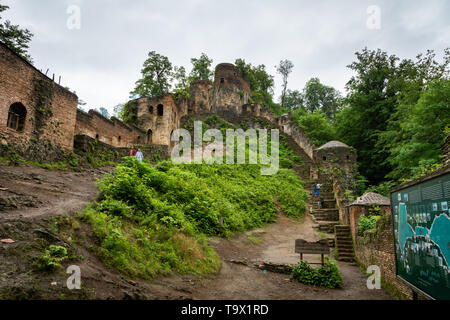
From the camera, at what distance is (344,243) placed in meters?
10.1

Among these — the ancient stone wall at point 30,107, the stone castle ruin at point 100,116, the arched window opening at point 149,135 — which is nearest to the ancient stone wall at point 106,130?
the stone castle ruin at point 100,116

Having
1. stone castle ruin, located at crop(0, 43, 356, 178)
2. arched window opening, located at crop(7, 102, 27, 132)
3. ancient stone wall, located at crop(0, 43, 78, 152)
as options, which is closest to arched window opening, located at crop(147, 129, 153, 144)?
stone castle ruin, located at crop(0, 43, 356, 178)

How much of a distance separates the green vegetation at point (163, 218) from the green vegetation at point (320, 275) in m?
2.24

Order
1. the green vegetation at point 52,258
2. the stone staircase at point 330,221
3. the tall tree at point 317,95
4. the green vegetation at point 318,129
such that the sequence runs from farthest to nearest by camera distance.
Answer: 1. the tall tree at point 317,95
2. the green vegetation at point 318,129
3. the stone staircase at point 330,221
4. the green vegetation at point 52,258

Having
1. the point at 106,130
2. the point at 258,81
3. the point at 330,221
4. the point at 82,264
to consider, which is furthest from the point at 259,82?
the point at 82,264

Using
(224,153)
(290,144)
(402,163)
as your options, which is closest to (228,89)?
(290,144)

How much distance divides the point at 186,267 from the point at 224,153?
15924 mm

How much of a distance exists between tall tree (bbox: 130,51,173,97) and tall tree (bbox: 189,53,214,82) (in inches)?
374

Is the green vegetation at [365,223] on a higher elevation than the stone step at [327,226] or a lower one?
higher

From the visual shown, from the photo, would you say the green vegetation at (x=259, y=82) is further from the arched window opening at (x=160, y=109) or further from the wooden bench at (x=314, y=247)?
the wooden bench at (x=314, y=247)

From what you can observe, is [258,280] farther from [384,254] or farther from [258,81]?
[258,81]

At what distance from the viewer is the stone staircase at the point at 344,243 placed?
9.54 metres

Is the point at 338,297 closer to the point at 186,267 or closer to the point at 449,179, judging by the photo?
the point at 186,267

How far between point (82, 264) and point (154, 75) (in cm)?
3479
